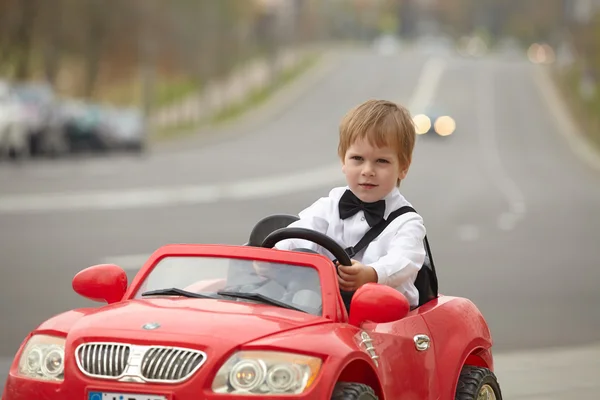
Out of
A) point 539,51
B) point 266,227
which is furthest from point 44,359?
point 539,51

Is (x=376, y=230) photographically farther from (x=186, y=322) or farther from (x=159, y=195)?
(x=159, y=195)

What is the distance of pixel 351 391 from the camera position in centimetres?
483

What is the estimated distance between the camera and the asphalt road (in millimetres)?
14047

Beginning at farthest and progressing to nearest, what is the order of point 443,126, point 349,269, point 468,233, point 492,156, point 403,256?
point 443,126 < point 492,156 < point 468,233 < point 403,256 < point 349,269

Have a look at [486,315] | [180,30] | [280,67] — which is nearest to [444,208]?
[486,315]

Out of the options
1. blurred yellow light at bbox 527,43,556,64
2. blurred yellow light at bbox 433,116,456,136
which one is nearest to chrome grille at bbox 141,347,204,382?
blurred yellow light at bbox 433,116,456,136

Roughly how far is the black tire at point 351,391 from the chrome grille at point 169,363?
492 mm

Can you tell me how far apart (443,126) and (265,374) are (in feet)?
235

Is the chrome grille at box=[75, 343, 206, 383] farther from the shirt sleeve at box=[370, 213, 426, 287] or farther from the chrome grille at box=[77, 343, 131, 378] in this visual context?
the shirt sleeve at box=[370, 213, 426, 287]

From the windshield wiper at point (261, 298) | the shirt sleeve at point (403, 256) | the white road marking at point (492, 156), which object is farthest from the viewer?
the white road marking at point (492, 156)

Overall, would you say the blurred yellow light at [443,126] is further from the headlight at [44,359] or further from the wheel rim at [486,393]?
the headlight at [44,359]

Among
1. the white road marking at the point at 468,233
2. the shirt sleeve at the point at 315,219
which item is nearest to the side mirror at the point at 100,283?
the shirt sleeve at the point at 315,219

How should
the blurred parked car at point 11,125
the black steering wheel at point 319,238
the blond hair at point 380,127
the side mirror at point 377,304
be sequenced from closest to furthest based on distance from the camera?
the side mirror at point 377,304
the black steering wheel at point 319,238
the blond hair at point 380,127
the blurred parked car at point 11,125

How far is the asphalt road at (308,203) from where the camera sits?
1405cm
